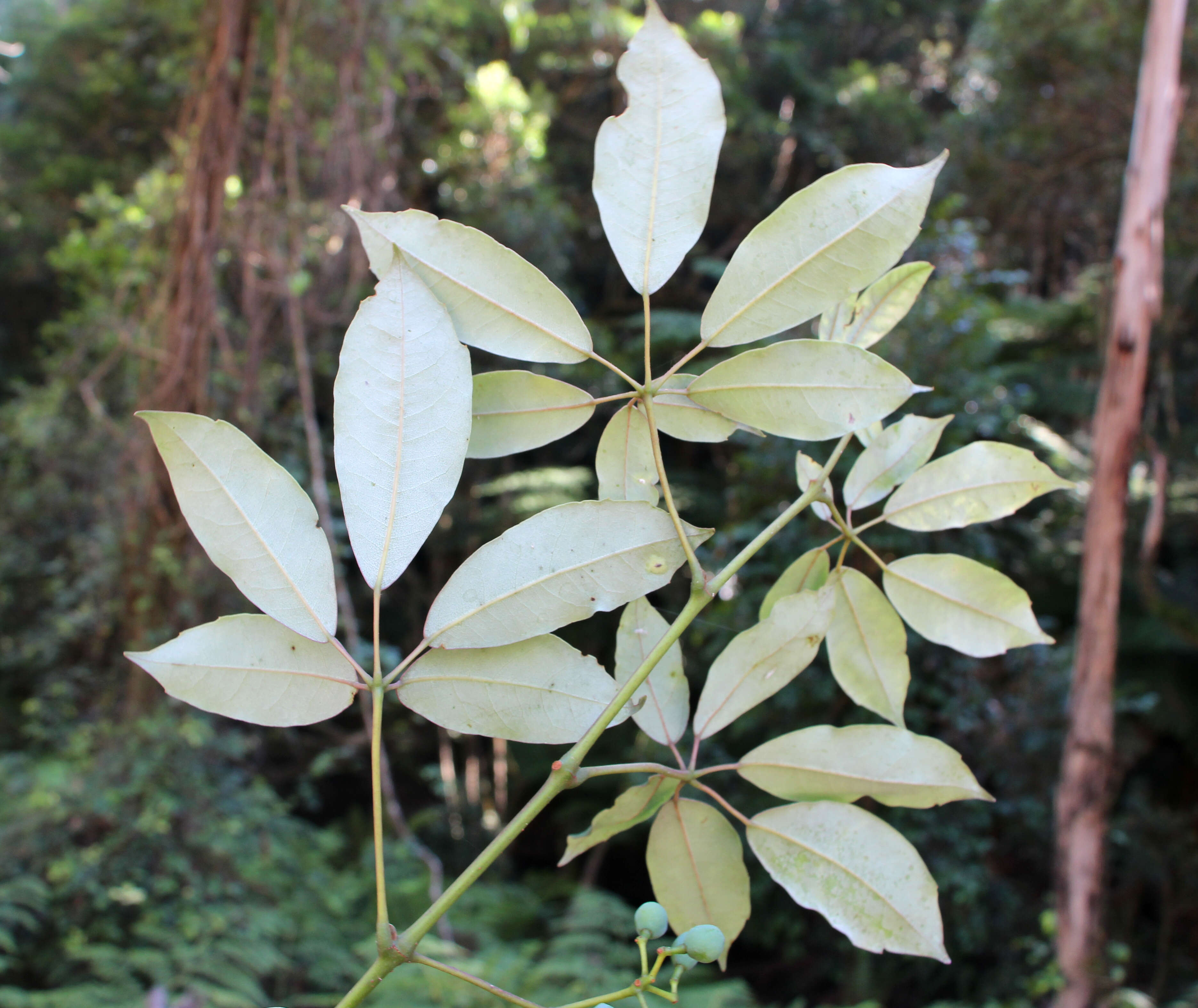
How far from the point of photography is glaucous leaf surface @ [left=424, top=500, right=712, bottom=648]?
0.19 m

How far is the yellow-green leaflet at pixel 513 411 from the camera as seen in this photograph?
0.76ft

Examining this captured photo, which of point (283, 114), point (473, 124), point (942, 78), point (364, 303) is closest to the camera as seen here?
point (364, 303)

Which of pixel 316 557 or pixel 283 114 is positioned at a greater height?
pixel 283 114

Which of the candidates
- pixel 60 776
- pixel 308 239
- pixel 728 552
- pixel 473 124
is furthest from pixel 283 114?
pixel 60 776

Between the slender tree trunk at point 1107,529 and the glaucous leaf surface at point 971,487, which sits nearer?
the glaucous leaf surface at point 971,487

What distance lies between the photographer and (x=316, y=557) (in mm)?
197

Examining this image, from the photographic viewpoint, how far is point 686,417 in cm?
24

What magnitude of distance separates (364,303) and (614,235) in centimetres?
Answer: 7

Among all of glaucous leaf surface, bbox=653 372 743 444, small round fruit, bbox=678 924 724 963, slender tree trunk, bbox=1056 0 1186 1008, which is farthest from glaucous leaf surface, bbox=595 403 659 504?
slender tree trunk, bbox=1056 0 1186 1008

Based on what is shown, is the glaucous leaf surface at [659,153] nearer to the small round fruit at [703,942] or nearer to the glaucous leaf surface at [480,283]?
the glaucous leaf surface at [480,283]

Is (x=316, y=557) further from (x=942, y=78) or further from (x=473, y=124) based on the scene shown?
(x=942, y=78)

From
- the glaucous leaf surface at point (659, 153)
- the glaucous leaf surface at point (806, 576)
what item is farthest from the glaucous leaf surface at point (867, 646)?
the glaucous leaf surface at point (659, 153)

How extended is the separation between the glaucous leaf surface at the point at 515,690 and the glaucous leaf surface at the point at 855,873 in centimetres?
6

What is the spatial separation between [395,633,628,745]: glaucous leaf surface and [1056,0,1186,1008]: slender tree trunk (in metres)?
2.09
